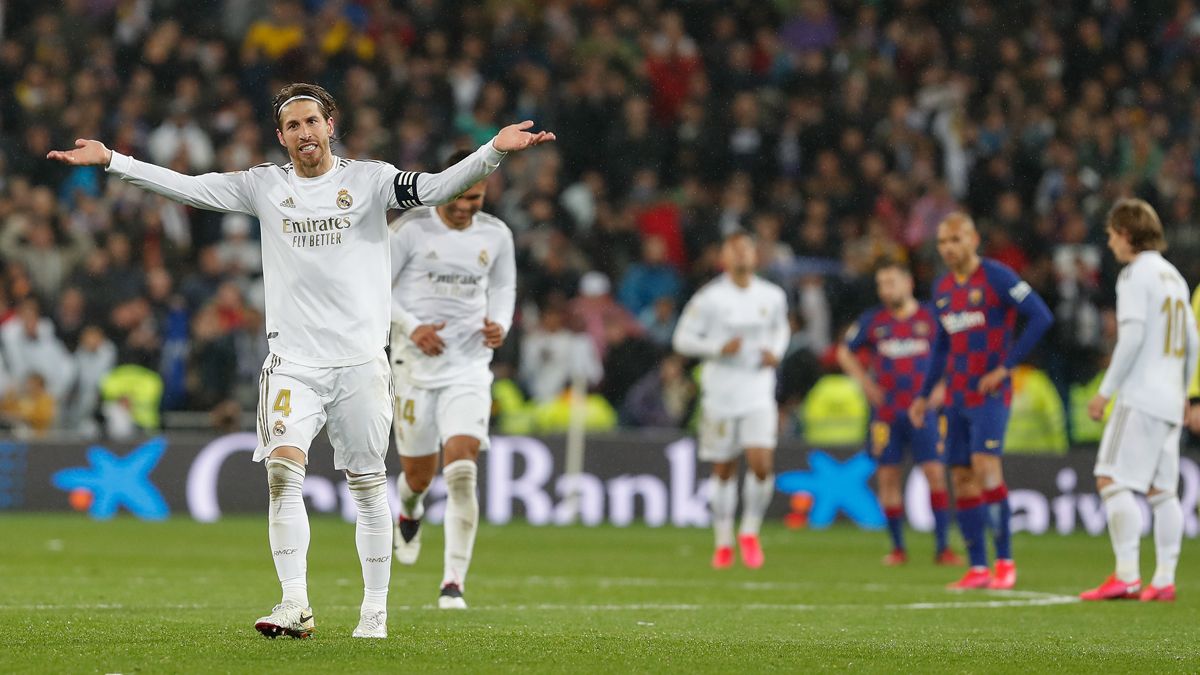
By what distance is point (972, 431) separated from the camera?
12305 mm

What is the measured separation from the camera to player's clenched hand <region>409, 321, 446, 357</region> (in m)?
10.6

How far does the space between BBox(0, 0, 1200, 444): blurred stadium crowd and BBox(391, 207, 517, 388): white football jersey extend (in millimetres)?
9737

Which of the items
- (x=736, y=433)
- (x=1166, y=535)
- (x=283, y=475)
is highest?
(x=736, y=433)

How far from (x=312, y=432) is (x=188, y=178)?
4.05ft

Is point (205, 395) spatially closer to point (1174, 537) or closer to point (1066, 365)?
point (1066, 365)

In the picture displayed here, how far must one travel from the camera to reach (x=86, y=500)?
20.5 meters

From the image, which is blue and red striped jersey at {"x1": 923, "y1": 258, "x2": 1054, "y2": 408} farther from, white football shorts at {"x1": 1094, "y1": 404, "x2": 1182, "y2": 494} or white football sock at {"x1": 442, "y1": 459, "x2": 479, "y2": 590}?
white football sock at {"x1": 442, "y1": 459, "x2": 479, "y2": 590}

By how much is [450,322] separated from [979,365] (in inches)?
148

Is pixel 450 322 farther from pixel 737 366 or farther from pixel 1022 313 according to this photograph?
pixel 737 366

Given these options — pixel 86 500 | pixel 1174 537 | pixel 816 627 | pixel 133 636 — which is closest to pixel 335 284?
pixel 133 636

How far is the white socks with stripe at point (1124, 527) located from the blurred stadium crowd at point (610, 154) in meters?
8.91

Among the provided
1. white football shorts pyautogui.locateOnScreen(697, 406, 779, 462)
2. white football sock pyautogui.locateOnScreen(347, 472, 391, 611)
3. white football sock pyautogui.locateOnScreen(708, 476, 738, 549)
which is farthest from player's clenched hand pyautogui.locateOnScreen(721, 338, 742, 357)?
white football sock pyautogui.locateOnScreen(347, 472, 391, 611)

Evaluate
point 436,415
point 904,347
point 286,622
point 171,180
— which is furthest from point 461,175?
point 904,347

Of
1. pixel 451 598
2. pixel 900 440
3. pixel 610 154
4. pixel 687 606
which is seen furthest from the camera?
pixel 610 154
